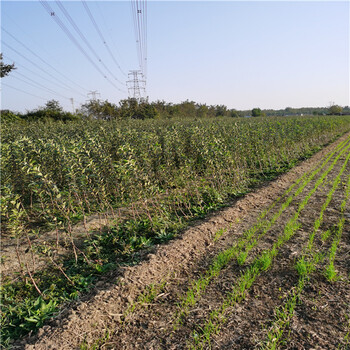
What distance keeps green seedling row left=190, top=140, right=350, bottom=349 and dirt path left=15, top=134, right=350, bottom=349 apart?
5 cm

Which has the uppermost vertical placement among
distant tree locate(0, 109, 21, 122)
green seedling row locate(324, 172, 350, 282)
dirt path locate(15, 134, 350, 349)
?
distant tree locate(0, 109, 21, 122)

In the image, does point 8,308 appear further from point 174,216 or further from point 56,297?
point 174,216

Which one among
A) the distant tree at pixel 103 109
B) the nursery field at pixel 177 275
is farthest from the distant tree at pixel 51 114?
the nursery field at pixel 177 275

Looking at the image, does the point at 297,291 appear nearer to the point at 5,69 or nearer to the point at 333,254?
the point at 333,254

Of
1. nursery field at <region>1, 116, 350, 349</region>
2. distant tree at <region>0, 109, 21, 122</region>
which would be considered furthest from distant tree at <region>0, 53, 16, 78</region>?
Result: nursery field at <region>1, 116, 350, 349</region>

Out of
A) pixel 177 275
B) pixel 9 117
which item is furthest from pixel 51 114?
pixel 177 275

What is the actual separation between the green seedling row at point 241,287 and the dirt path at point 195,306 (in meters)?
0.05

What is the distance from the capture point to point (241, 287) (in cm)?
371

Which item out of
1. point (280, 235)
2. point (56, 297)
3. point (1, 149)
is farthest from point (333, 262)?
point (1, 149)

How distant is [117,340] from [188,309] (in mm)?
932

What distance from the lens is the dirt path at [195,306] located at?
2938mm

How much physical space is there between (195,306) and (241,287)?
714mm

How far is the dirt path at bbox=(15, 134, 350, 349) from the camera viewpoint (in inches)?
116

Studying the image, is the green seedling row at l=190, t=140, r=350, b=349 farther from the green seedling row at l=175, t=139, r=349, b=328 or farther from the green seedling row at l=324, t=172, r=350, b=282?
the green seedling row at l=324, t=172, r=350, b=282
